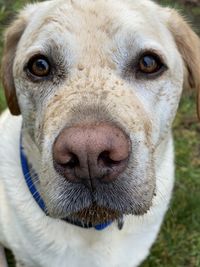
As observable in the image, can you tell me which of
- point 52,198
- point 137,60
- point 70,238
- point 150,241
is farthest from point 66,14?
point 150,241

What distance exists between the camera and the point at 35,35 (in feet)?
9.29

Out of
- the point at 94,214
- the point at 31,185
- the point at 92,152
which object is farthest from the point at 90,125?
the point at 31,185

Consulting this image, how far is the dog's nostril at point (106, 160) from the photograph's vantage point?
2227mm

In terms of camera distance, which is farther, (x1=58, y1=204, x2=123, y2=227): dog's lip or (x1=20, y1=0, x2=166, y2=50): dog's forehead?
(x1=20, y1=0, x2=166, y2=50): dog's forehead

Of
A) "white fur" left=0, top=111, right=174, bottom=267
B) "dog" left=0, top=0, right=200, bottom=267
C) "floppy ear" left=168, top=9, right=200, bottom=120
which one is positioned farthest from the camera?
"white fur" left=0, top=111, right=174, bottom=267

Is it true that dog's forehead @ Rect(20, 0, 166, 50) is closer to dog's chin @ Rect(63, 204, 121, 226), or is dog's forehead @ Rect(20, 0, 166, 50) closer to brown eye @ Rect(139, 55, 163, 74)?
brown eye @ Rect(139, 55, 163, 74)

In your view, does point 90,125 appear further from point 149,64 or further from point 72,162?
point 149,64

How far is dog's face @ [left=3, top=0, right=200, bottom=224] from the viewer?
230 cm

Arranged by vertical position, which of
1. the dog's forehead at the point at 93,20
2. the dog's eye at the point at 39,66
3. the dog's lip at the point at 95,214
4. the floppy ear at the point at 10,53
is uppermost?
the dog's forehead at the point at 93,20

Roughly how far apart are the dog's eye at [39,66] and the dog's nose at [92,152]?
1.76ft

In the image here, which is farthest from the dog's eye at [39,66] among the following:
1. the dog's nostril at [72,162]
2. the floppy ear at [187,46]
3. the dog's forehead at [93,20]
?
the floppy ear at [187,46]

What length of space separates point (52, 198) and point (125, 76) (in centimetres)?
68

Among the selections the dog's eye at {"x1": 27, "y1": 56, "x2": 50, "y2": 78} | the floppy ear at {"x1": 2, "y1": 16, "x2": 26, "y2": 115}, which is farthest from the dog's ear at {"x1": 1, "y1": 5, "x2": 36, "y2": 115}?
the dog's eye at {"x1": 27, "y1": 56, "x2": 50, "y2": 78}

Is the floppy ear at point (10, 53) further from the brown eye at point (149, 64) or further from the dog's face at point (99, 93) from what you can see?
the brown eye at point (149, 64)
